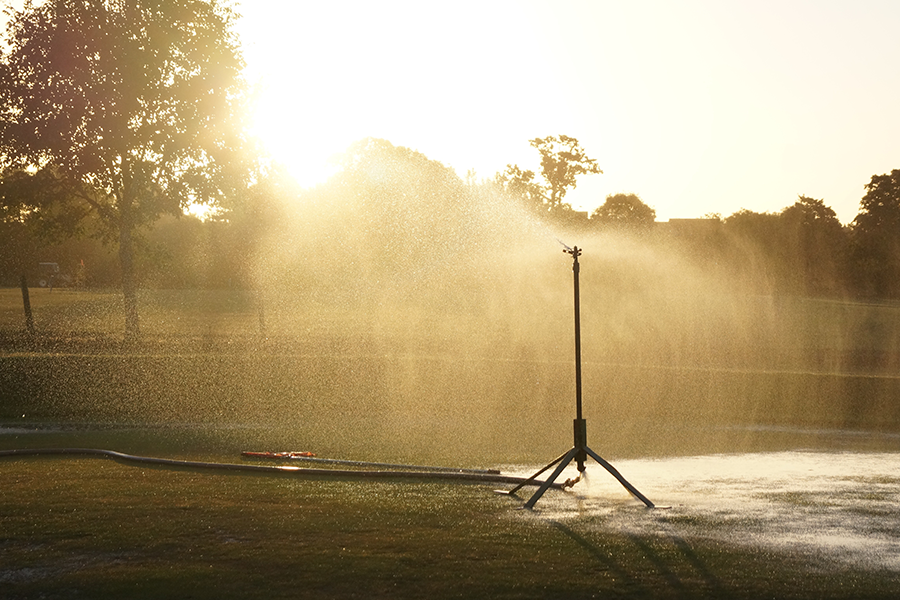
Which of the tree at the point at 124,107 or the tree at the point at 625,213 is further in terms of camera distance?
the tree at the point at 625,213

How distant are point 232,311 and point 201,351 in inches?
1198

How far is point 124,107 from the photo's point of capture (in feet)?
122

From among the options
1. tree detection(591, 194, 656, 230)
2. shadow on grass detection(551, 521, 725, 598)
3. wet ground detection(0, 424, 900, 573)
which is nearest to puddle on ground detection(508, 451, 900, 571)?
wet ground detection(0, 424, 900, 573)

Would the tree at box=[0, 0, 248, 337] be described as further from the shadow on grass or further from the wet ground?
the shadow on grass

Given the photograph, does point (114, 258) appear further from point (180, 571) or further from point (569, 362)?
point (180, 571)

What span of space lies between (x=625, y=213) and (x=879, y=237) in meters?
16.8

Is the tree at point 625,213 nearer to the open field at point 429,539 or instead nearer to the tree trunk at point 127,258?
the tree trunk at point 127,258

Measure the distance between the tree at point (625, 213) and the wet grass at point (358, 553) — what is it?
47615 mm

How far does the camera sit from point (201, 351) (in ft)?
111

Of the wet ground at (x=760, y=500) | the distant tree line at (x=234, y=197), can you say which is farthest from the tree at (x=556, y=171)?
the wet ground at (x=760, y=500)

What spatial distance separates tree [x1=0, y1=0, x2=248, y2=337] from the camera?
36.4 metres

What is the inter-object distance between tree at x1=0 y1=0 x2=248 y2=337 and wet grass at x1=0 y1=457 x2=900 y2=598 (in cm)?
2930

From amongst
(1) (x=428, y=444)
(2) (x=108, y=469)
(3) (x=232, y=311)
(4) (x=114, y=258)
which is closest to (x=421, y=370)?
(1) (x=428, y=444)

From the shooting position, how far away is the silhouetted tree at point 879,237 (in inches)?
2327
